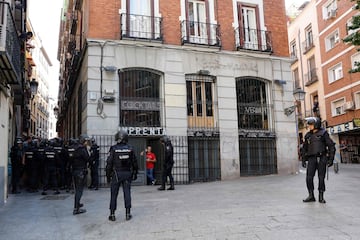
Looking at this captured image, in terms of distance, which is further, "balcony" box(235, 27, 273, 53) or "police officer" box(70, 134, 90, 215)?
"balcony" box(235, 27, 273, 53)

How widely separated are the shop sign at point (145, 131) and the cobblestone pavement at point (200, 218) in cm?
416

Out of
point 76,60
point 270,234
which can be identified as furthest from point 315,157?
point 76,60

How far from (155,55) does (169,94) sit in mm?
1620

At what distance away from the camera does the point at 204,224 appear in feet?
20.1

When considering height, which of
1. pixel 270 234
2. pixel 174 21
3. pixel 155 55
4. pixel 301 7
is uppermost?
pixel 301 7

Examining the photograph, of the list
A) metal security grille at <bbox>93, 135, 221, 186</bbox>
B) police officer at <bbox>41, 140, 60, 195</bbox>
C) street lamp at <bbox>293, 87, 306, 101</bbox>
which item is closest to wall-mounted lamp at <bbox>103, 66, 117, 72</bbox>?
metal security grille at <bbox>93, 135, 221, 186</bbox>

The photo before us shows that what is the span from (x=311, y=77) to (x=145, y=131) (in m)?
21.0

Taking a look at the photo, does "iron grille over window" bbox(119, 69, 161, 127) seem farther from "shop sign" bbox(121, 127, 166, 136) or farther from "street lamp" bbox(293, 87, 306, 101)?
"street lamp" bbox(293, 87, 306, 101)

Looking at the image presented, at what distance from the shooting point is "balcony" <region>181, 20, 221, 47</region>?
15.0 m

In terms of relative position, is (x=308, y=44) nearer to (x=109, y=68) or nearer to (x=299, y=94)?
(x=299, y=94)

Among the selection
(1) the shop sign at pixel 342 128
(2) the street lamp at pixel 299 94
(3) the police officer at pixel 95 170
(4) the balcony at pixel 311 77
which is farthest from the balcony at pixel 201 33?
(4) the balcony at pixel 311 77

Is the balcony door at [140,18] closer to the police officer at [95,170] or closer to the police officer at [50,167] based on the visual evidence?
the police officer at [95,170]

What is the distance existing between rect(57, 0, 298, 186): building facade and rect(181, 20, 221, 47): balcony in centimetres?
4

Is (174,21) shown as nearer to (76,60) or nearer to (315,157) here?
(76,60)
